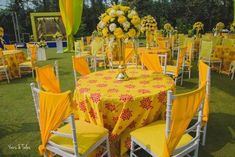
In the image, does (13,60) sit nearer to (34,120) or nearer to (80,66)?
(34,120)

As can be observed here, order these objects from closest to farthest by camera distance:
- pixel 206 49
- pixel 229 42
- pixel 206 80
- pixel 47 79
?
pixel 206 80, pixel 47 79, pixel 206 49, pixel 229 42

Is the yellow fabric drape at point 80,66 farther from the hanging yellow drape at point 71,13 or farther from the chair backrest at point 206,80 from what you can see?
the hanging yellow drape at point 71,13

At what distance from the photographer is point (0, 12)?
15.6 meters

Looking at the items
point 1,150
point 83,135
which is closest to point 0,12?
point 1,150

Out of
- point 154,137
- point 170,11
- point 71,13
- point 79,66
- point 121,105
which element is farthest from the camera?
point 170,11

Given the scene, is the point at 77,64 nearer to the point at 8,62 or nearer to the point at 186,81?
the point at 186,81

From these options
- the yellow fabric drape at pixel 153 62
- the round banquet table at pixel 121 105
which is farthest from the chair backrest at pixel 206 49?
the round banquet table at pixel 121 105

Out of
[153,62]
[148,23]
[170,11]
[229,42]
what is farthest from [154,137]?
[170,11]

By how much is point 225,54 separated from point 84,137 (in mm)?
4874

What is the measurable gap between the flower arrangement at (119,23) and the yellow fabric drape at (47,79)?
2.83ft

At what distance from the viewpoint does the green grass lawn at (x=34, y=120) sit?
255cm

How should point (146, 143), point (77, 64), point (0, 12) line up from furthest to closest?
point (0, 12) → point (77, 64) → point (146, 143)

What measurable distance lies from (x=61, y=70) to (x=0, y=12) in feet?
39.9

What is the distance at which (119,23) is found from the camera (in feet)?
7.39
